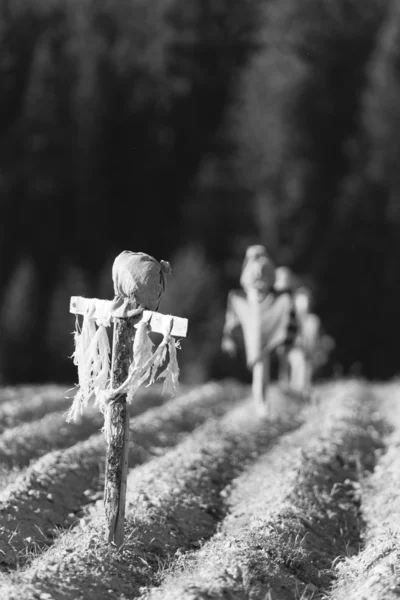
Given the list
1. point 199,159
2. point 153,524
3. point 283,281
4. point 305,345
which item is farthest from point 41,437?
point 199,159

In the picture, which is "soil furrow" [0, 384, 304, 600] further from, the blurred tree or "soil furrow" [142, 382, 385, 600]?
the blurred tree

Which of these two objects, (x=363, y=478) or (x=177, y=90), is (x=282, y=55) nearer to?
(x=177, y=90)

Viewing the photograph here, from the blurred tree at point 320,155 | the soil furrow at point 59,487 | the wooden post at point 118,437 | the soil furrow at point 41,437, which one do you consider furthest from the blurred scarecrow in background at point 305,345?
the blurred tree at point 320,155

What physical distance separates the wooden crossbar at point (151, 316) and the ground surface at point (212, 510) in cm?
159

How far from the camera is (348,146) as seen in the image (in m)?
24.3

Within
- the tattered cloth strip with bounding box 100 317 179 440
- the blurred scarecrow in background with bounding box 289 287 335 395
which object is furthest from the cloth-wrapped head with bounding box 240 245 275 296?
the tattered cloth strip with bounding box 100 317 179 440

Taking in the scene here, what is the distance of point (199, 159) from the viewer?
83.5 ft

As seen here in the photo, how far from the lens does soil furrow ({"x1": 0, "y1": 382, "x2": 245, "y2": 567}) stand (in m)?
7.12

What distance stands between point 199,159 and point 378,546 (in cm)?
1948

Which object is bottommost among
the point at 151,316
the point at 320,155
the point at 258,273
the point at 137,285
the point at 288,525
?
the point at 288,525

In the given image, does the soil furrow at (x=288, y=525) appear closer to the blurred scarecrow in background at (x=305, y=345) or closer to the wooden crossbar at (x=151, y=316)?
the wooden crossbar at (x=151, y=316)

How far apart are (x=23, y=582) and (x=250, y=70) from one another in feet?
69.5

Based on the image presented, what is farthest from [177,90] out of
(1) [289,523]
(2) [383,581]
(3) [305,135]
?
(2) [383,581]

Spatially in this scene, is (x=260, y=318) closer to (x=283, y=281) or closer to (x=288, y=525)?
(x=283, y=281)
